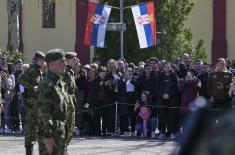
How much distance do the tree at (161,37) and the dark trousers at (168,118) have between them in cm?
1304

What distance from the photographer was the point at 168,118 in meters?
16.1

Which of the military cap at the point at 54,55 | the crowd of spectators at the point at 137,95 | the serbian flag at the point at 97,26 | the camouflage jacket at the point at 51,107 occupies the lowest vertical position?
the crowd of spectators at the point at 137,95

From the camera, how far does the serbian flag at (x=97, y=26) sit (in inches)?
824

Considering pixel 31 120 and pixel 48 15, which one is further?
pixel 48 15

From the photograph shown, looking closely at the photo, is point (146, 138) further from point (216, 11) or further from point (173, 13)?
point (216, 11)

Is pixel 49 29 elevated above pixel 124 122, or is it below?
above

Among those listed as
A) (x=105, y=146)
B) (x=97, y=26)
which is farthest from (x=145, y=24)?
(x=105, y=146)

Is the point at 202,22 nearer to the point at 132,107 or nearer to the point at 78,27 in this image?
the point at 78,27

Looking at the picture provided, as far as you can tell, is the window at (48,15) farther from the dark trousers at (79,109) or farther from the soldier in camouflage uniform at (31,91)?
the soldier in camouflage uniform at (31,91)

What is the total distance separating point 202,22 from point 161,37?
6233 millimetres

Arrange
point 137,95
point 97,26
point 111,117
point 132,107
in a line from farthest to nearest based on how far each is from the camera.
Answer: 1. point 97,26
2. point 111,117
3. point 132,107
4. point 137,95

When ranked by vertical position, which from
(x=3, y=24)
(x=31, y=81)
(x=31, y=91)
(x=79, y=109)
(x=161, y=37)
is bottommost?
(x=79, y=109)

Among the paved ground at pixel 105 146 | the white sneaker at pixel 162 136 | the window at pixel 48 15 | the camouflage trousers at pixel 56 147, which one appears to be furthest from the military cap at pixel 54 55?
the window at pixel 48 15

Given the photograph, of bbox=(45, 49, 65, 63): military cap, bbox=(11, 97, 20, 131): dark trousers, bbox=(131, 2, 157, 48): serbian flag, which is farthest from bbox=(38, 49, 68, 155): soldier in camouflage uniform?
bbox=(131, 2, 157, 48): serbian flag
